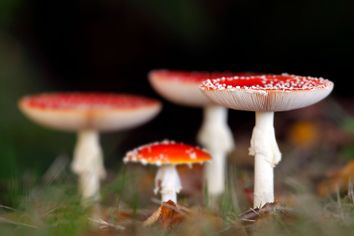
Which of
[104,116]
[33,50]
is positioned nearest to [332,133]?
[104,116]

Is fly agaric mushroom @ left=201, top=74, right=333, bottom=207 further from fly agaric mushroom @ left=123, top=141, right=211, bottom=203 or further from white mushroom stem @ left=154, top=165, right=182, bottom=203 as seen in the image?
white mushroom stem @ left=154, top=165, right=182, bottom=203

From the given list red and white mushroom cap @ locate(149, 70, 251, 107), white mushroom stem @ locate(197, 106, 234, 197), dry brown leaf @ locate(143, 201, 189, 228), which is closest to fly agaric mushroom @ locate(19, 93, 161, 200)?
red and white mushroom cap @ locate(149, 70, 251, 107)

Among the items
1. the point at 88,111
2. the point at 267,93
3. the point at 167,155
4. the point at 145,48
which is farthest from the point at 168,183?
the point at 145,48

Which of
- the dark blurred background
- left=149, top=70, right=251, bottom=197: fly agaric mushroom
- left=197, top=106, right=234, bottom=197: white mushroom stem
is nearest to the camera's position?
left=149, top=70, right=251, bottom=197: fly agaric mushroom

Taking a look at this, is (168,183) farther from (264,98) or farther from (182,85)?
(264,98)

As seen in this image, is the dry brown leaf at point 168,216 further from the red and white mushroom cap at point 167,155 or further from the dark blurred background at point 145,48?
the dark blurred background at point 145,48

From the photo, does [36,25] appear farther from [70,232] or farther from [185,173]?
[70,232]
